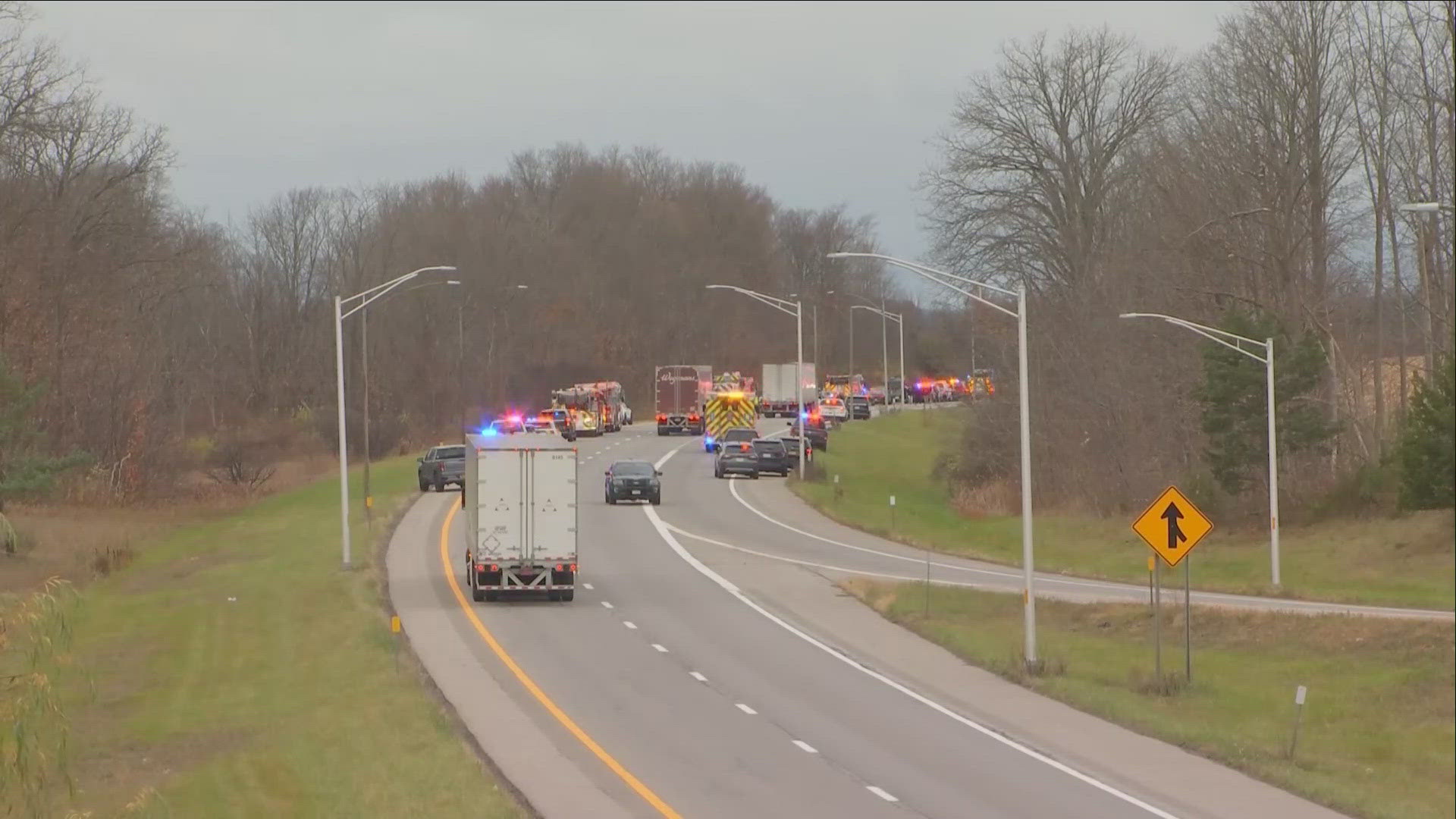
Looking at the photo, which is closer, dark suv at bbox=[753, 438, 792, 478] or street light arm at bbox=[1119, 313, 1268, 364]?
street light arm at bbox=[1119, 313, 1268, 364]

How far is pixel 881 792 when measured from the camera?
19.5 meters

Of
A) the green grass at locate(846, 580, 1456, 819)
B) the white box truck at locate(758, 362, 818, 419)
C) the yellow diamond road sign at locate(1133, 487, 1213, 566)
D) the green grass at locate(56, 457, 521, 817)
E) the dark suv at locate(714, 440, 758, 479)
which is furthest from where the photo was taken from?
the white box truck at locate(758, 362, 818, 419)

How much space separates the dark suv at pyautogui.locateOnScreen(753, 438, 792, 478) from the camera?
70688 mm

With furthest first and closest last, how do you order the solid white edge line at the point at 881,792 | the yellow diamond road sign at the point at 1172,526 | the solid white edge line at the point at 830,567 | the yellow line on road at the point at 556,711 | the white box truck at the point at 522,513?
the solid white edge line at the point at 830,567
the white box truck at the point at 522,513
the yellow diamond road sign at the point at 1172,526
the solid white edge line at the point at 881,792
the yellow line on road at the point at 556,711

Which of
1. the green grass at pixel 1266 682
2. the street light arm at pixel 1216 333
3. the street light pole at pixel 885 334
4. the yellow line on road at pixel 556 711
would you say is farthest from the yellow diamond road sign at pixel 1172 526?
the street light pole at pixel 885 334

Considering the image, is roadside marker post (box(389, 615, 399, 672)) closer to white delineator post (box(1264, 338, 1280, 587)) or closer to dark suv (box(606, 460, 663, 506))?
white delineator post (box(1264, 338, 1280, 587))

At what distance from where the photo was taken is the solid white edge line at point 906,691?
1938 centimetres

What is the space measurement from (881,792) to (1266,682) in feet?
39.1

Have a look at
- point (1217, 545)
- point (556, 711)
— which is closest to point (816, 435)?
point (1217, 545)

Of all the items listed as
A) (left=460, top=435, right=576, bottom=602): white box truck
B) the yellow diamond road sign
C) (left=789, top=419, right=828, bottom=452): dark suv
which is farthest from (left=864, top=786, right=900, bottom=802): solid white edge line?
(left=789, top=419, right=828, bottom=452): dark suv

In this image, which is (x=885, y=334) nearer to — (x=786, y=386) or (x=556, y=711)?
(x=786, y=386)

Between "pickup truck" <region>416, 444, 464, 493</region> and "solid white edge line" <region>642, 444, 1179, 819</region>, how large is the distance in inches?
574

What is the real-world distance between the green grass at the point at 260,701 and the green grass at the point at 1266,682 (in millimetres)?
9579

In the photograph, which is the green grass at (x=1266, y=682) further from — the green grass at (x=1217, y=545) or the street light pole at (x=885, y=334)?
the street light pole at (x=885, y=334)
